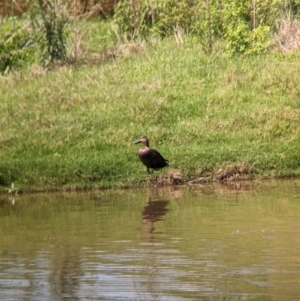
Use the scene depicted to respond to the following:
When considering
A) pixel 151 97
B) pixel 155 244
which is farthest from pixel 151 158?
pixel 155 244

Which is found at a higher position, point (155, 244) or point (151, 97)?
point (151, 97)

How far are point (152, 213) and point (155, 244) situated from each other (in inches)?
71.4

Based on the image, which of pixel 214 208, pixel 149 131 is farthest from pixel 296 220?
pixel 149 131

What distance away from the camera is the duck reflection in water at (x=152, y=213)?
1024 centimetres

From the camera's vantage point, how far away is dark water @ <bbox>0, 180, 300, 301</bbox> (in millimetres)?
7539

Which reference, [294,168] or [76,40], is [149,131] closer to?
[294,168]

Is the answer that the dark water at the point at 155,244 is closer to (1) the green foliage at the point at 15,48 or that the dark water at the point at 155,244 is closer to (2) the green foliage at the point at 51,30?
(2) the green foliage at the point at 51,30

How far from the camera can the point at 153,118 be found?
1477 cm

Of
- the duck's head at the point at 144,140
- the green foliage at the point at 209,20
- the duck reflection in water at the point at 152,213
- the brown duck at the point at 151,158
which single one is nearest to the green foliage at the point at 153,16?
the green foliage at the point at 209,20

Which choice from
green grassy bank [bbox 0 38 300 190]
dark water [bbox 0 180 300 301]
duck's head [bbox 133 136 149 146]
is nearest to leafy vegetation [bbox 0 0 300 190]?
Answer: green grassy bank [bbox 0 38 300 190]

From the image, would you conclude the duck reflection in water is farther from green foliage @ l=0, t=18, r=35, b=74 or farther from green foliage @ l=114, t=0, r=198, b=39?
green foliage @ l=114, t=0, r=198, b=39

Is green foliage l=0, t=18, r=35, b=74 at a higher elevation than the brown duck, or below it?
higher

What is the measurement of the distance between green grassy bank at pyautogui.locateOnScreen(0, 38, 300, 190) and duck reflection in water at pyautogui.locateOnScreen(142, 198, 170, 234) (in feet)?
4.23

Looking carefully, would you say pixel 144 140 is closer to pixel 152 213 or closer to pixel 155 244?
pixel 152 213
